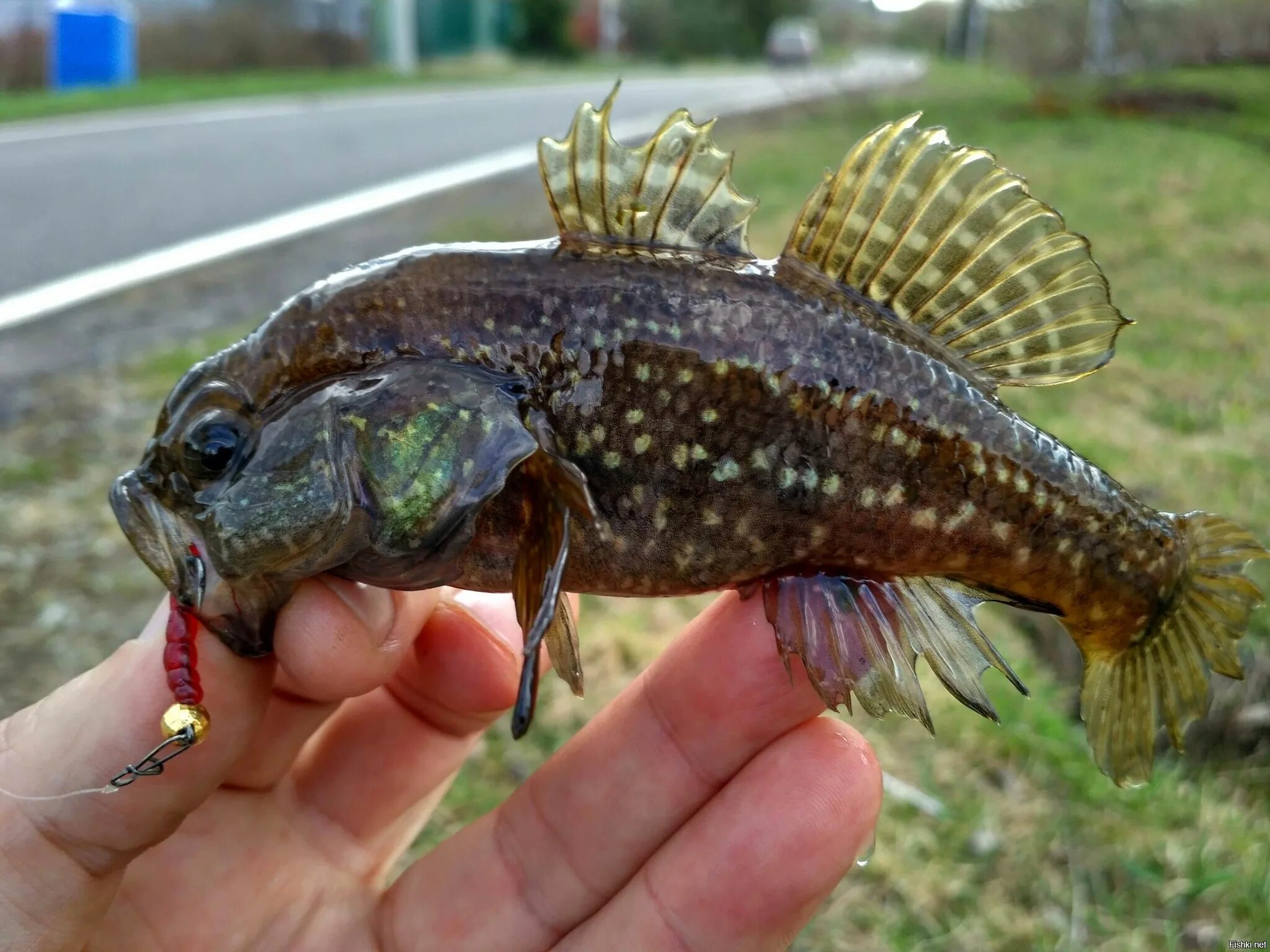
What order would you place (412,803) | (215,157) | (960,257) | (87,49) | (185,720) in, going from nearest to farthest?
(185,720) < (960,257) < (412,803) < (215,157) < (87,49)

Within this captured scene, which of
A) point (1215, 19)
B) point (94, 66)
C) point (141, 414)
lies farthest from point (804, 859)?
point (94, 66)

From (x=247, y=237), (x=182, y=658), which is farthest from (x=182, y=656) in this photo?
(x=247, y=237)

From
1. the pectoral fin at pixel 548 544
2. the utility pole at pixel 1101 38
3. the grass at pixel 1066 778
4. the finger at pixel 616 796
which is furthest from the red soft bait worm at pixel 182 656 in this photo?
the utility pole at pixel 1101 38

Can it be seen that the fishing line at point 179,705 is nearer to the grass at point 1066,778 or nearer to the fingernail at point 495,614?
the fingernail at point 495,614

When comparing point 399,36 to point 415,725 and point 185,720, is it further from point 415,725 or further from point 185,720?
point 185,720

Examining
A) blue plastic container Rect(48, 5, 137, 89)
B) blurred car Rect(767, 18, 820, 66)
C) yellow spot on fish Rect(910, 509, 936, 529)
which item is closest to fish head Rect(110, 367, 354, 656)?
yellow spot on fish Rect(910, 509, 936, 529)

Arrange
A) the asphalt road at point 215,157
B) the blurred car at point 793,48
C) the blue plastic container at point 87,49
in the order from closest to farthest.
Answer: the asphalt road at point 215,157 → the blue plastic container at point 87,49 → the blurred car at point 793,48

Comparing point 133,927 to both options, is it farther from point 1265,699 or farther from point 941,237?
point 1265,699

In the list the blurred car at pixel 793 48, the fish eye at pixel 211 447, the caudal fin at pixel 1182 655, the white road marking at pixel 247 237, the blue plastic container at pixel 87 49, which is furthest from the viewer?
the blurred car at pixel 793 48
